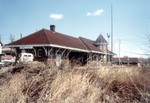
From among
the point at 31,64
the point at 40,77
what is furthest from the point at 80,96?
the point at 31,64

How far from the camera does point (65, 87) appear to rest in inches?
153

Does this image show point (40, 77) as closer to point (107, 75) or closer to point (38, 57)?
point (107, 75)

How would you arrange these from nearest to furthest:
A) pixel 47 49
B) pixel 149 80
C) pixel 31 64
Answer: pixel 149 80 → pixel 31 64 → pixel 47 49

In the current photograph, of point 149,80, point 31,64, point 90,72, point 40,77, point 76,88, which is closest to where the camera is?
point 149,80

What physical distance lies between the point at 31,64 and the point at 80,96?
2535 mm

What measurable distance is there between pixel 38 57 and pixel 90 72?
1165cm

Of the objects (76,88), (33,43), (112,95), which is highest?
(33,43)

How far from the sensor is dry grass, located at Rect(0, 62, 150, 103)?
3.53 meters

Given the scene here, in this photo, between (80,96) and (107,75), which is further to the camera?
(107,75)

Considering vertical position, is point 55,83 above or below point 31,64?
below

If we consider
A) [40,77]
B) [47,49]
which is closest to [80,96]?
[40,77]

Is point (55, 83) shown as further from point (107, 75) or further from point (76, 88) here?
point (107, 75)

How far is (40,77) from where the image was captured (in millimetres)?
4441

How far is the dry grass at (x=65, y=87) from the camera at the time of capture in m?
3.53
